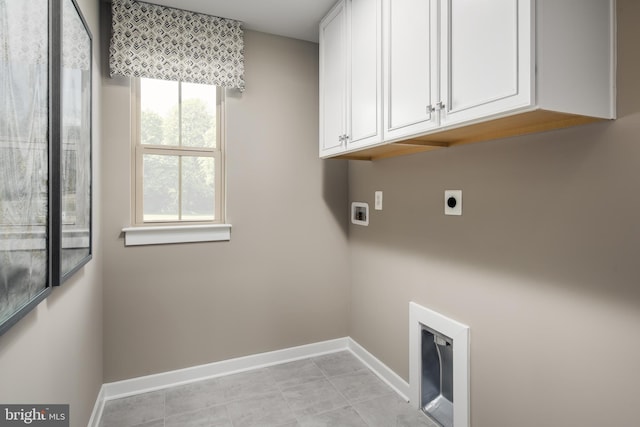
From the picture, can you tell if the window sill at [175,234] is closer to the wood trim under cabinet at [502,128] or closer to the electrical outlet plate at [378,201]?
the electrical outlet plate at [378,201]

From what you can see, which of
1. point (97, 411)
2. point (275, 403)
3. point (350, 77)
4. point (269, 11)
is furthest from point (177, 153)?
point (275, 403)

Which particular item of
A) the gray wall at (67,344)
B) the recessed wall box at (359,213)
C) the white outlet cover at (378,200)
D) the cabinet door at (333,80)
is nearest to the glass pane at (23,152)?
the gray wall at (67,344)

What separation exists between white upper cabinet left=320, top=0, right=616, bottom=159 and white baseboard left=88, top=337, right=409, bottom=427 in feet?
5.43

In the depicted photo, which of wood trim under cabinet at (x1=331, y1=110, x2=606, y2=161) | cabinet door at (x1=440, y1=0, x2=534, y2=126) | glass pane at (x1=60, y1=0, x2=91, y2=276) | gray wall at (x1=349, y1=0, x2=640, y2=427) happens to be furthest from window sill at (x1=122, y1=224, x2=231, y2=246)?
cabinet door at (x1=440, y1=0, x2=534, y2=126)

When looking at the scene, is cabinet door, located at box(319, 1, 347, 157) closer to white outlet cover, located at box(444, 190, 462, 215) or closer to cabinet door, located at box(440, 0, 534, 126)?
white outlet cover, located at box(444, 190, 462, 215)

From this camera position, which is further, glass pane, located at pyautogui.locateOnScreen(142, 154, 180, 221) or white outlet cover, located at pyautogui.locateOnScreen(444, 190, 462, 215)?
glass pane, located at pyautogui.locateOnScreen(142, 154, 180, 221)

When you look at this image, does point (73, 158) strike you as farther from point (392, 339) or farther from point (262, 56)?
point (392, 339)

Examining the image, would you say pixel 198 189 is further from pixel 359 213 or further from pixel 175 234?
pixel 359 213

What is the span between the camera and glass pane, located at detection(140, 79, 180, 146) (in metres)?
2.38

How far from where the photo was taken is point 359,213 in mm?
2801

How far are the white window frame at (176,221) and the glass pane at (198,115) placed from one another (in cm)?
4

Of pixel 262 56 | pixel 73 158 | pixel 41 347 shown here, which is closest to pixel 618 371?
pixel 41 347

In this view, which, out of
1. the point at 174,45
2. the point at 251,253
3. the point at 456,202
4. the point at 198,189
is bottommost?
the point at 251,253

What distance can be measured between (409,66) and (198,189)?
5.59 feet
